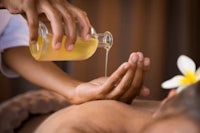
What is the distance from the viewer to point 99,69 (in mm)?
2137

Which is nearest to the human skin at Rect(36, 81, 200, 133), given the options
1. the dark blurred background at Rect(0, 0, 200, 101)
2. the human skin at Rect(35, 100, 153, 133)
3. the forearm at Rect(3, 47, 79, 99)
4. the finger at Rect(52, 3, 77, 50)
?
the human skin at Rect(35, 100, 153, 133)

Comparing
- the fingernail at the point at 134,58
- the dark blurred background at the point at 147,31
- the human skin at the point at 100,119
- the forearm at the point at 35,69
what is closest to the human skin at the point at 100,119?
the human skin at the point at 100,119

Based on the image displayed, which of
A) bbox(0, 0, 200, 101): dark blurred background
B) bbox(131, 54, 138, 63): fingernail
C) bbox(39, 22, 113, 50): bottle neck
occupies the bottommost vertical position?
bbox(0, 0, 200, 101): dark blurred background

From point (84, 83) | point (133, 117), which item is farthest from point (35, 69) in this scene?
point (133, 117)

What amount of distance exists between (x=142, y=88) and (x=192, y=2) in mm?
1382

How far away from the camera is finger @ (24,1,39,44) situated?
759 mm

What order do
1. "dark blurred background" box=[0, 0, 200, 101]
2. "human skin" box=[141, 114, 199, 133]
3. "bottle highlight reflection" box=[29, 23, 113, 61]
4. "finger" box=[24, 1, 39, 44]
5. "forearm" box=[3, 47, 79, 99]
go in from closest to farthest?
"human skin" box=[141, 114, 199, 133], "finger" box=[24, 1, 39, 44], "bottle highlight reflection" box=[29, 23, 113, 61], "forearm" box=[3, 47, 79, 99], "dark blurred background" box=[0, 0, 200, 101]

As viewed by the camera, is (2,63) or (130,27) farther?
(130,27)

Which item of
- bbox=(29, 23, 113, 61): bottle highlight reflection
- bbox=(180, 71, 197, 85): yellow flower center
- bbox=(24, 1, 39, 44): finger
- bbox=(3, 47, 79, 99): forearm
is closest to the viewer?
A: bbox=(180, 71, 197, 85): yellow flower center

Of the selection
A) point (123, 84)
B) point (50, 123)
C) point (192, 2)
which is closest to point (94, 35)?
point (123, 84)

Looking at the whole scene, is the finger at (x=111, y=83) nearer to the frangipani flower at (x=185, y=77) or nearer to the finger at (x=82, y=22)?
the finger at (x=82, y=22)

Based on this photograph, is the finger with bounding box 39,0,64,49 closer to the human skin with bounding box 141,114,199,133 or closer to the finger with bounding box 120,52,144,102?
the finger with bounding box 120,52,144,102

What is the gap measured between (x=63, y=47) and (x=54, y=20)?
0.09m

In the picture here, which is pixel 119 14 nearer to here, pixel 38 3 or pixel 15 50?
pixel 15 50
